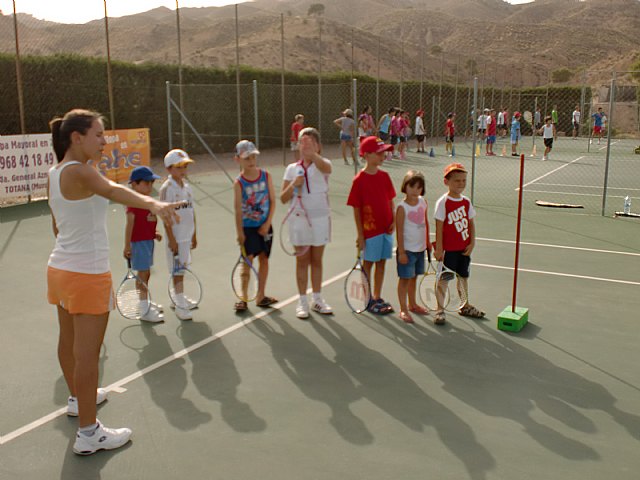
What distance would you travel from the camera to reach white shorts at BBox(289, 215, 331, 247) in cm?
630

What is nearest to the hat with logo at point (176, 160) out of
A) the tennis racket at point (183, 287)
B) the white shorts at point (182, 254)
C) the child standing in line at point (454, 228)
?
the white shorts at point (182, 254)

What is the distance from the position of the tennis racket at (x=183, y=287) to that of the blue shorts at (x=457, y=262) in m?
2.38

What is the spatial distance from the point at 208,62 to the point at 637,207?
165ft

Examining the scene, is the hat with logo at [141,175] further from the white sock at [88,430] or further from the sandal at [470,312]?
the sandal at [470,312]

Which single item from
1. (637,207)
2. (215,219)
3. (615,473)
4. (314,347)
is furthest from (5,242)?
(637,207)

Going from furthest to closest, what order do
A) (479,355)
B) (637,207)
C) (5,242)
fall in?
(637,207) → (5,242) → (479,355)

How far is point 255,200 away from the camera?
20.9 ft

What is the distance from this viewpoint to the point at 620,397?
187 inches

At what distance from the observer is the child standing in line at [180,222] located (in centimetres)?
625

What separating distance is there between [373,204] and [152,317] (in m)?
2.37

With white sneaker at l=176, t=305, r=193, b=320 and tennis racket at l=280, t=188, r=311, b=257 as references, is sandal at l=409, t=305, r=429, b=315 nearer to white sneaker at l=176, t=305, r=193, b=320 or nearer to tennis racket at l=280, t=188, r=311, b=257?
tennis racket at l=280, t=188, r=311, b=257

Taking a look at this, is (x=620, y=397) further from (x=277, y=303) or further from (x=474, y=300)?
(x=277, y=303)

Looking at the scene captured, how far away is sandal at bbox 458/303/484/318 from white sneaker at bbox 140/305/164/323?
294cm

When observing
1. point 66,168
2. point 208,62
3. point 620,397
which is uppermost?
point 208,62
